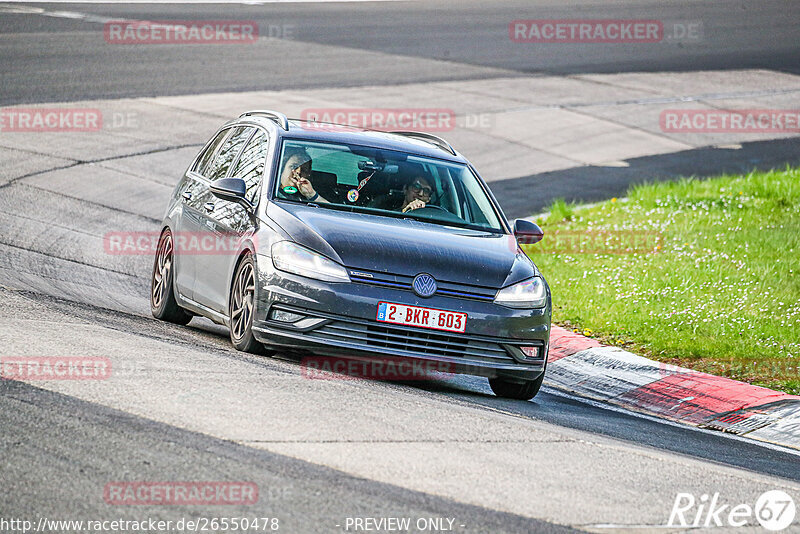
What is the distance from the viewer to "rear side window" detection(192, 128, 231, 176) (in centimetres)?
1055

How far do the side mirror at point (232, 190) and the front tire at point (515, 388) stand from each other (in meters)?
2.21

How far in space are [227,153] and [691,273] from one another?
522cm

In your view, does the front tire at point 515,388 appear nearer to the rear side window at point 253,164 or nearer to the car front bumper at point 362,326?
the car front bumper at point 362,326

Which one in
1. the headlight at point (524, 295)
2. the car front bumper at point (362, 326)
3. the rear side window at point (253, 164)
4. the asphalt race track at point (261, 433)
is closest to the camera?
the asphalt race track at point (261, 433)

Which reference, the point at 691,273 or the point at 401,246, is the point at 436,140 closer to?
the point at 401,246

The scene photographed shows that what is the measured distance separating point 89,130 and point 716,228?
9.97 metres

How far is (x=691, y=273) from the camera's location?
1284cm

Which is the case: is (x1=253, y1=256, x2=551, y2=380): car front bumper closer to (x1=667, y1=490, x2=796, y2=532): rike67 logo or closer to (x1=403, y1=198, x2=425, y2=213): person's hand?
(x1=403, y1=198, x2=425, y2=213): person's hand

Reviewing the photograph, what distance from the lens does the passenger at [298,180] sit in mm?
9039

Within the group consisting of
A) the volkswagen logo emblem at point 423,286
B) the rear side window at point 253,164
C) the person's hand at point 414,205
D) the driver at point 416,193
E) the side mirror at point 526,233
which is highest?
the rear side window at point 253,164

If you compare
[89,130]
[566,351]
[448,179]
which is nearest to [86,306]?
[448,179]

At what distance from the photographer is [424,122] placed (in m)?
22.1

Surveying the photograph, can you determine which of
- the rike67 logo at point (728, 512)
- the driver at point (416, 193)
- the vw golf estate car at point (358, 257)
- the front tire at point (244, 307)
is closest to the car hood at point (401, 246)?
the vw golf estate car at point (358, 257)

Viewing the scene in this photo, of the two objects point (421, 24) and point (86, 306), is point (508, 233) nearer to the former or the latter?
point (86, 306)
